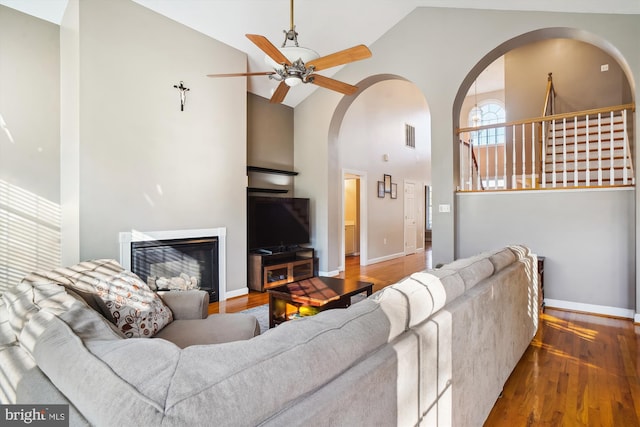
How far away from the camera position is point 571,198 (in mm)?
3707

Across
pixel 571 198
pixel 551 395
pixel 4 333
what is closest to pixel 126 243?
pixel 4 333

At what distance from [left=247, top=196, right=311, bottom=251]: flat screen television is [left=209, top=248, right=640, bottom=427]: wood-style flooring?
344cm

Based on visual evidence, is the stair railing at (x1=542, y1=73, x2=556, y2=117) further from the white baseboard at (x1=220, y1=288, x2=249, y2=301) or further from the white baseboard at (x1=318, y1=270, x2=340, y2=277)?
the white baseboard at (x1=220, y1=288, x2=249, y2=301)

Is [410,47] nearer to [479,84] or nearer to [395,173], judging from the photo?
[395,173]

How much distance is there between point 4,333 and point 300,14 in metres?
4.36

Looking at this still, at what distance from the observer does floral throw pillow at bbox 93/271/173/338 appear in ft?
5.57

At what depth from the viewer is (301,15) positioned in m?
4.21

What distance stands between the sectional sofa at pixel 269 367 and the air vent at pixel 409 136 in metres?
7.25

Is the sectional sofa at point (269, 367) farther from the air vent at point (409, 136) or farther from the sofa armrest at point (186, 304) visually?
the air vent at point (409, 136)

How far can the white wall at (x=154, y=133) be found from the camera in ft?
10.5

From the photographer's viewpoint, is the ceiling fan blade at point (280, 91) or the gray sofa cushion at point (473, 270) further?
the ceiling fan blade at point (280, 91)

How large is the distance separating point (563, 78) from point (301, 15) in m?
4.87

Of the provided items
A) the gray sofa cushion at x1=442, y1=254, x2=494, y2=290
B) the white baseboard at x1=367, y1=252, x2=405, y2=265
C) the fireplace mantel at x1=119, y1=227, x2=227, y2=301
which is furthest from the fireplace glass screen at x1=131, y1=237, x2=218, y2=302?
the white baseboard at x1=367, y1=252, x2=405, y2=265

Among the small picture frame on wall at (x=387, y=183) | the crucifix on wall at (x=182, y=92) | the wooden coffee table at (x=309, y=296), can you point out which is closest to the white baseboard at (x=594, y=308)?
the wooden coffee table at (x=309, y=296)
